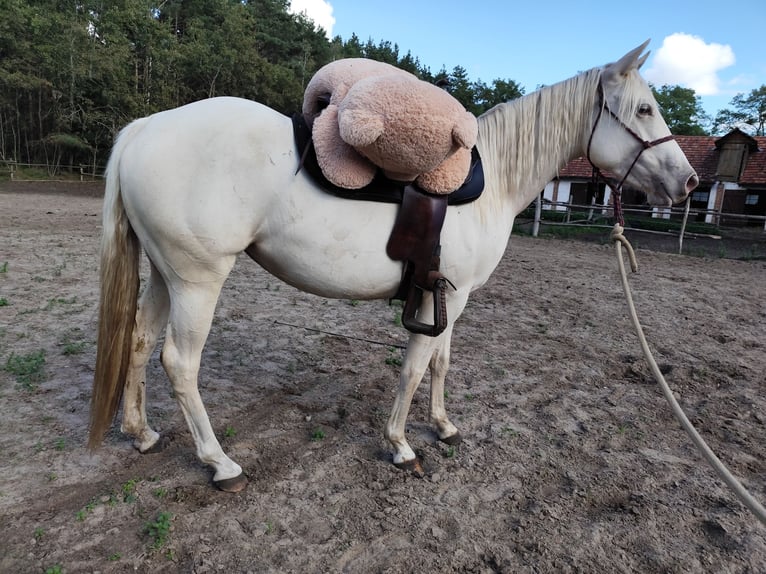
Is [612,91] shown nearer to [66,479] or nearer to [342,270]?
[342,270]

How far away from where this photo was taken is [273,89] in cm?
3169

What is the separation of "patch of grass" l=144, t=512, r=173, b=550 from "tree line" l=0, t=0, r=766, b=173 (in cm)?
2888

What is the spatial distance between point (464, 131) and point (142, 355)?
1.88 meters

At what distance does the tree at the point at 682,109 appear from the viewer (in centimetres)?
3659

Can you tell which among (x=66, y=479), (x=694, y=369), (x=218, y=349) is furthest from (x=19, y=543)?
(x=694, y=369)

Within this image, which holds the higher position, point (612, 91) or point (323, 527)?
point (612, 91)

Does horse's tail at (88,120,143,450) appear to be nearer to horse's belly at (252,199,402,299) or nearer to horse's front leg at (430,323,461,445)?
horse's belly at (252,199,402,299)

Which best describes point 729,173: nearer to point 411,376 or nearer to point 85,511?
point 411,376

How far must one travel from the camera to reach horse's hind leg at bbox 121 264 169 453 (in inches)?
89.7

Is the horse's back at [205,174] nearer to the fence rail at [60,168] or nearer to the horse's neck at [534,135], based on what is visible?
the horse's neck at [534,135]

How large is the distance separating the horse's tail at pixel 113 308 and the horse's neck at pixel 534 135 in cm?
169

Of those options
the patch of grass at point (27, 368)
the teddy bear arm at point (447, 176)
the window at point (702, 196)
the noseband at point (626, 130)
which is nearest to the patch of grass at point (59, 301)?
the patch of grass at point (27, 368)

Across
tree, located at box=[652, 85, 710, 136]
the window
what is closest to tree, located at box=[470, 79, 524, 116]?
tree, located at box=[652, 85, 710, 136]

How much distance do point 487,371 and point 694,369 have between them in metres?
1.75
